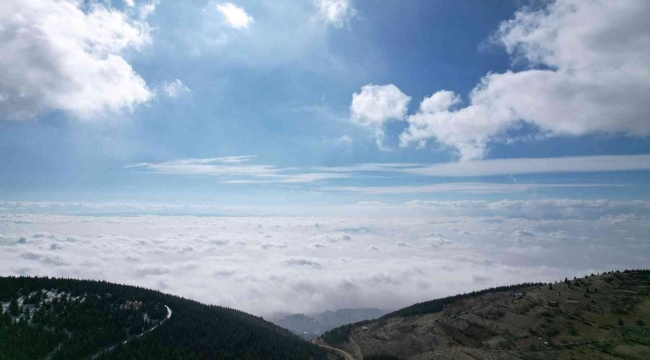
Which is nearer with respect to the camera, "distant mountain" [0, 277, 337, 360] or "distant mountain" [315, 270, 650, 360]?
"distant mountain" [315, 270, 650, 360]

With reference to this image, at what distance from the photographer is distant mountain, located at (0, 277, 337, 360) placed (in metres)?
124

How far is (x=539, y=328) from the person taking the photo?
142625 millimetres

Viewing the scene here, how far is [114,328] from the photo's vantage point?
460 feet

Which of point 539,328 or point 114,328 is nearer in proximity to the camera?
point 114,328

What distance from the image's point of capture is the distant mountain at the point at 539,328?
122 meters

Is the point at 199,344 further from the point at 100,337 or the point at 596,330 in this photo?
the point at 596,330

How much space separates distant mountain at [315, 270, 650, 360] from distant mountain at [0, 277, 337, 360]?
43912mm

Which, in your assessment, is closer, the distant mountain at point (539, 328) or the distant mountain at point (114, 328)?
the distant mountain at point (539, 328)

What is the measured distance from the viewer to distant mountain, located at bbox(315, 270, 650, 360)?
122 metres

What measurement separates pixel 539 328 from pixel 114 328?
615 ft

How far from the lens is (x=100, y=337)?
134m

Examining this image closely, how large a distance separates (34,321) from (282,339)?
358 feet

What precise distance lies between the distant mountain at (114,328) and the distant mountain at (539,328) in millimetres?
43912

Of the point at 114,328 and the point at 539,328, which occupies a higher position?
the point at 114,328
